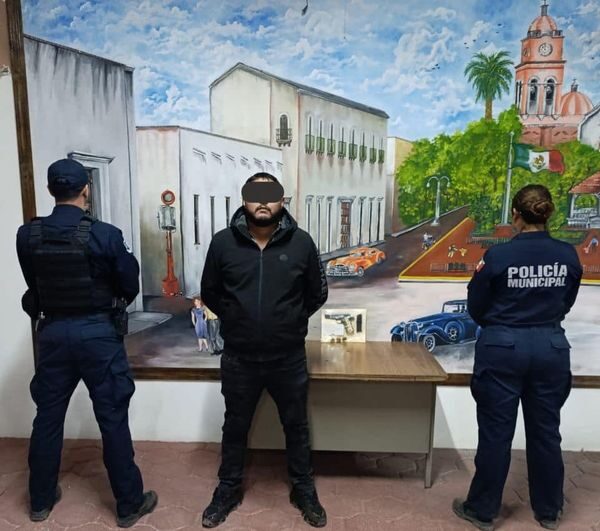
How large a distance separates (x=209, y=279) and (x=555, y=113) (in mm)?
1964

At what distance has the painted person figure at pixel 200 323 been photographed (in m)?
2.73

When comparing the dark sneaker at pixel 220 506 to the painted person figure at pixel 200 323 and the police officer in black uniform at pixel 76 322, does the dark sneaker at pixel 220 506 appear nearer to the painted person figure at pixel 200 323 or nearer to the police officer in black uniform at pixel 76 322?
the police officer in black uniform at pixel 76 322

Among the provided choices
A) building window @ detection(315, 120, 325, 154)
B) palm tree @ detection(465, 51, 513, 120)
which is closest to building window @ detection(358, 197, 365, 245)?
building window @ detection(315, 120, 325, 154)

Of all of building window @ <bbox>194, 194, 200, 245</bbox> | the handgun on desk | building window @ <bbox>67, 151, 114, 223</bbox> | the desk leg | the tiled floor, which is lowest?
the tiled floor

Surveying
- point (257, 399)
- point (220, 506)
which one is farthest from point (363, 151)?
point (220, 506)

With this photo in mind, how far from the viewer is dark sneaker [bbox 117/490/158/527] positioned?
210cm

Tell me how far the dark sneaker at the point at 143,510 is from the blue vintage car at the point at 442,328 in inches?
57.7

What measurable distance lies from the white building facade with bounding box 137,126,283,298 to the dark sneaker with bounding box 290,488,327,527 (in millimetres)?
1281

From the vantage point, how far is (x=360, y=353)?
8.20 feet

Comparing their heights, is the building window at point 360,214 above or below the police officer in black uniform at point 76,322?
above

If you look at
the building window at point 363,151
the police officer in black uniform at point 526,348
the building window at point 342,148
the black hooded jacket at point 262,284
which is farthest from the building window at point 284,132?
the police officer in black uniform at point 526,348

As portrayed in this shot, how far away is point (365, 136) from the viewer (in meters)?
2.63

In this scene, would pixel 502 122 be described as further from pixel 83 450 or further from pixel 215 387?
pixel 83 450

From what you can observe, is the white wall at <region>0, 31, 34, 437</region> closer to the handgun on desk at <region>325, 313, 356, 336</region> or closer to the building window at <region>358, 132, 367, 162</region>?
the handgun on desk at <region>325, 313, 356, 336</region>
